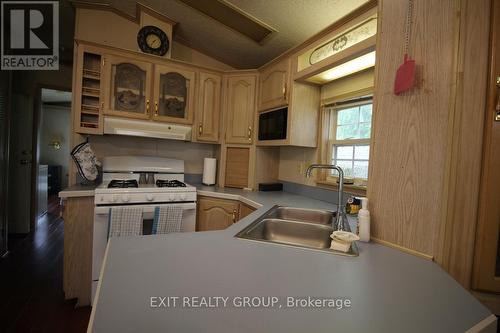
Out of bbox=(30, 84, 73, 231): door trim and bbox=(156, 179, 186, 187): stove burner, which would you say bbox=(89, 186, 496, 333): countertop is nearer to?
bbox=(156, 179, 186, 187): stove burner

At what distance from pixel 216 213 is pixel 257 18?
5.88ft

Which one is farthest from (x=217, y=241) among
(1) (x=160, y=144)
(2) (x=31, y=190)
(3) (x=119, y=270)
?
(2) (x=31, y=190)

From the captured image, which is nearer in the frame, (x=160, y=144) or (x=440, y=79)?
(x=440, y=79)

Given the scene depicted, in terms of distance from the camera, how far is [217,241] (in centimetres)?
97

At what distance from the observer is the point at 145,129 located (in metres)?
2.39

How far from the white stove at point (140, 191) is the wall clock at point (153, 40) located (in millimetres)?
1095

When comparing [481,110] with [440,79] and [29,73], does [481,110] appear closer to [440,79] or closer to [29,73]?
[440,79]

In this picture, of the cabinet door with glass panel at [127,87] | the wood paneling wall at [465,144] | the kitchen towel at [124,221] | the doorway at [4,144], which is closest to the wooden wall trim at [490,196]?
the wood paneling wall at [465,144]

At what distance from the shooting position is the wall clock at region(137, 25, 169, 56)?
2467mm

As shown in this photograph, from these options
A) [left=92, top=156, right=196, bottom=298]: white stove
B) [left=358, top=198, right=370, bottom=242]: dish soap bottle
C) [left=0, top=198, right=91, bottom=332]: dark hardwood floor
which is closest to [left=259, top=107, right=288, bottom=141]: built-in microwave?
[left=92, top=156, right=196, bottom=298]: white stove

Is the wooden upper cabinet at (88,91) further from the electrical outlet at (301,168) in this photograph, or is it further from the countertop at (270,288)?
the electrical outlet at (301,168)

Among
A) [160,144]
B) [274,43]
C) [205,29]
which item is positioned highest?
[205,29]

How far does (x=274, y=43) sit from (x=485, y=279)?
7.57ft

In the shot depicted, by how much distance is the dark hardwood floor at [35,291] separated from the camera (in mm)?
1705
